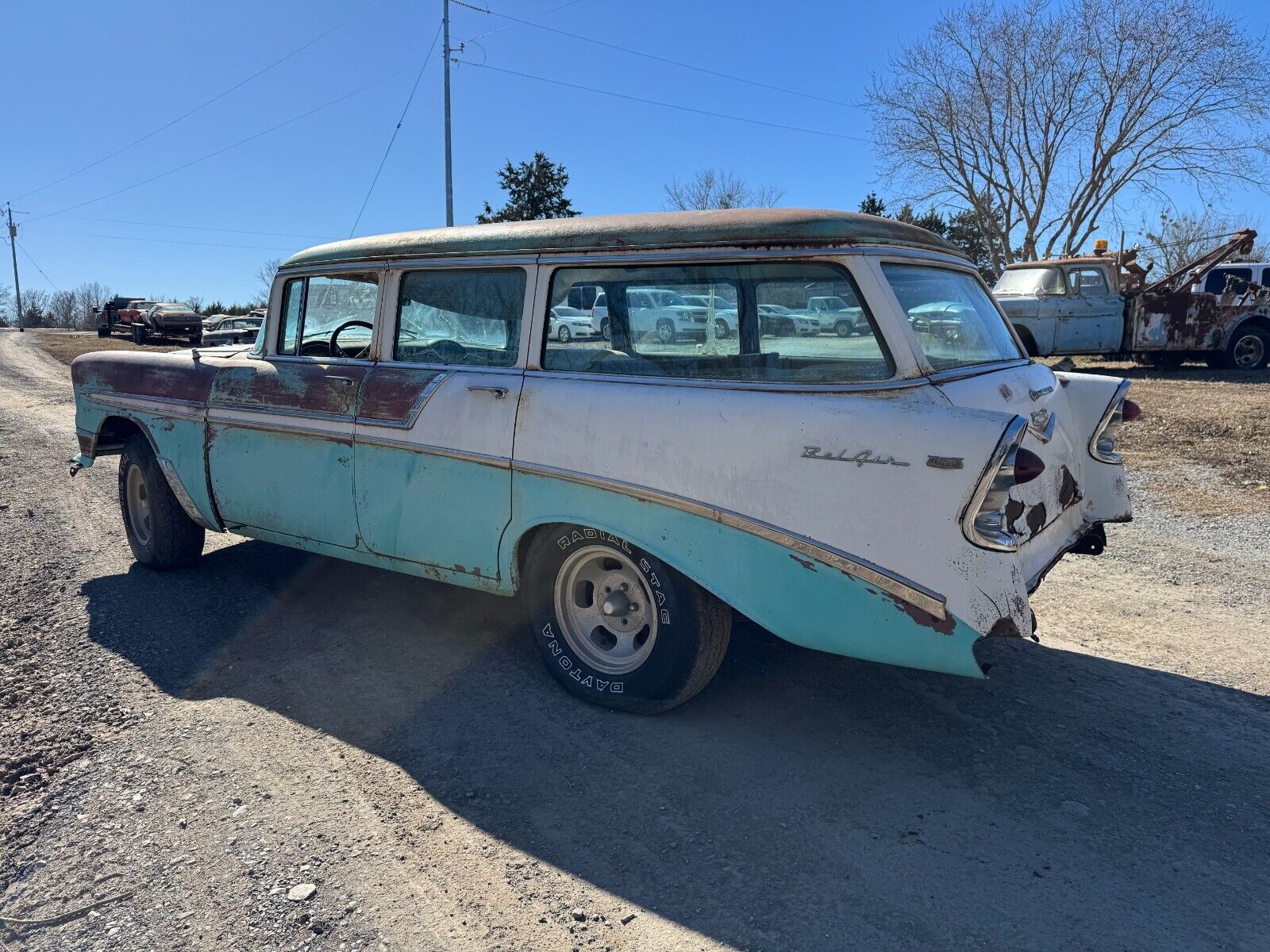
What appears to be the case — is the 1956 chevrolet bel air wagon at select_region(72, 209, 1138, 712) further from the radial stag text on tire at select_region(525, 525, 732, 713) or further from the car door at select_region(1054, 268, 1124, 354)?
the car door at select_region(1054, 268, 1124, 354)

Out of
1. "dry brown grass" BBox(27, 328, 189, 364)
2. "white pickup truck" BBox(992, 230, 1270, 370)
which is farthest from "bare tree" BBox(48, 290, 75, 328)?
"white pickup truck" BBox(992, 230, 1270, 370)

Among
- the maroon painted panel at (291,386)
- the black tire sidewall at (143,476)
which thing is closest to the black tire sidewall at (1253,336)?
the maroon painted panel at (291,386)

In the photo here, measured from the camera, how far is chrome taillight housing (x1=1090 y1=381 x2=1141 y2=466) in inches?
156

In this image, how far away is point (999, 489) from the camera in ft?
9.25

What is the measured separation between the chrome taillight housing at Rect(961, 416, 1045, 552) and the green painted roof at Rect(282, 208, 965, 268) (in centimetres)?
90

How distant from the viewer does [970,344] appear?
358 centimetres

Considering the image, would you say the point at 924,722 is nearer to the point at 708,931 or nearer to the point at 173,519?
the point at 708,931

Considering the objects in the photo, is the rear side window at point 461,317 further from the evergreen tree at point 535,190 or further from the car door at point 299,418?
the evergreen tree at point 535,190

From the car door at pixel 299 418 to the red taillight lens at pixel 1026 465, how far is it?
280 centimetres

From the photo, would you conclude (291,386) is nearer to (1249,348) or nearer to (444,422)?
(444,422)

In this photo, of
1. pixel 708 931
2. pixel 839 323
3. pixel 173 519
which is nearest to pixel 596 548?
pixel 839 323

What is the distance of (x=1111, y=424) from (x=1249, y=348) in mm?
14087

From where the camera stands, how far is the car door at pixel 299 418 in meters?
4.24

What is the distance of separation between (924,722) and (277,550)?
167 inches
